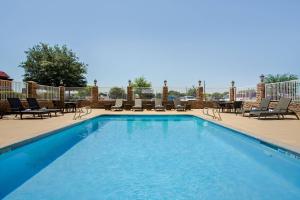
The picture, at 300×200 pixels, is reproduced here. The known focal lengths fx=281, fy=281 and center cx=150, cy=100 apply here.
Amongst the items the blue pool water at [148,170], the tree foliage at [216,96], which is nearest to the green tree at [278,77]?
the tree foliage at [216,96]

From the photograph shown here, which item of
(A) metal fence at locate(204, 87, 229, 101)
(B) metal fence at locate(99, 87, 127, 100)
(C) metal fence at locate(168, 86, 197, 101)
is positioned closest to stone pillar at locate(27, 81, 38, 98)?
(B) metal fence at locate(99, 87, 127, 100)

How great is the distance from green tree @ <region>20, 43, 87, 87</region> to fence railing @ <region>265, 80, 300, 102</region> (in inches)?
1004

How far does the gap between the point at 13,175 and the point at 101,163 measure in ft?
5.33

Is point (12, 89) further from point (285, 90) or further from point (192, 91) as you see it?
point (285, 90)

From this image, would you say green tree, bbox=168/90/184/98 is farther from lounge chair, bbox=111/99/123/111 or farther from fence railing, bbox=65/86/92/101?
fence railing, bbox=65/86/92/101

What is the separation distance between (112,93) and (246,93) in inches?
397

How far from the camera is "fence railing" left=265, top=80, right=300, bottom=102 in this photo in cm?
1346

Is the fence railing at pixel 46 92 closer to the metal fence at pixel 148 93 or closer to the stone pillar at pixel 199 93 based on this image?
the metal fence at pixel 148 93

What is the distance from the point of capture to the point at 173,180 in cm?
458

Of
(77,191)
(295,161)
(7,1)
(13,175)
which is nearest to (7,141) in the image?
(13,175)

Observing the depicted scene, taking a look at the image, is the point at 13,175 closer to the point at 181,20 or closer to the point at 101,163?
the point at 101,163

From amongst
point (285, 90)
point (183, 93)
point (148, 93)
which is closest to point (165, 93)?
point (148, 93)

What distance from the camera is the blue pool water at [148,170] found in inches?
157

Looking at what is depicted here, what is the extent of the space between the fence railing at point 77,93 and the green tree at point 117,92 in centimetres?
175
